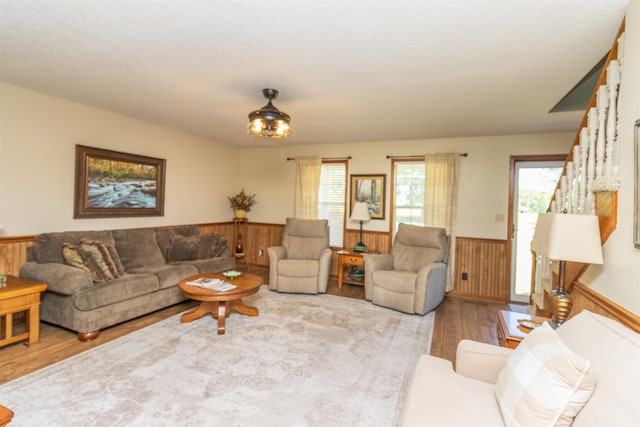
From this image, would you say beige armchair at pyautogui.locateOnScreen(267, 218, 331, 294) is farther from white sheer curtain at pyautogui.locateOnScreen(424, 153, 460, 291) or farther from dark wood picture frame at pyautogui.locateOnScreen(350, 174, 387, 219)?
white sheer curtain at pyautogui.locateOnScreen(424, 153, 460, 291)

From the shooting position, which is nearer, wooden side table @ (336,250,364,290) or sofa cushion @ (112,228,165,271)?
sofa cushion @ (112,228,165,271)

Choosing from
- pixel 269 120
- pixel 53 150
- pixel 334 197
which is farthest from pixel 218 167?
pixel 269 120

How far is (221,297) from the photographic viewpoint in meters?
2.97

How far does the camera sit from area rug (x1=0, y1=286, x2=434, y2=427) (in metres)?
1.87

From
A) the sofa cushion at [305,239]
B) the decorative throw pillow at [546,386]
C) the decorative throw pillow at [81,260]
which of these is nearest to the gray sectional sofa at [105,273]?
the decorative throw pillow at [81,260]

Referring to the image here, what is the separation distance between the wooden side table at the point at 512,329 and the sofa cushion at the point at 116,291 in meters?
3.27

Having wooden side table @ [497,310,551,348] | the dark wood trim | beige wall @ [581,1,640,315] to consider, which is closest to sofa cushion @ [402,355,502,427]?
wooden side table @ [497,310,551,348]

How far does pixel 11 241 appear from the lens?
3.11 meters

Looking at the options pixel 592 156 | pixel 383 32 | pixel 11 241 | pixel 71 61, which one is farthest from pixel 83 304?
pixel 592 156

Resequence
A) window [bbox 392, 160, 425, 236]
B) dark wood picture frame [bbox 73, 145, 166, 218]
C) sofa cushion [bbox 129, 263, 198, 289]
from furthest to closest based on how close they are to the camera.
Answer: window [bbox 392, 160, 425, 236] < dark wood picture frame [bbox 73, 145, 166, 218] < sofa cushion [bbox 129, 263, 198, 289]

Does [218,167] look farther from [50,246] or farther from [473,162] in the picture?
[473,162]

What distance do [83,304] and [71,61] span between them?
80.3 inches

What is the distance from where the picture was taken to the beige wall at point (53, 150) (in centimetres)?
308

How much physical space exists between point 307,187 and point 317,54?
11.2ft
